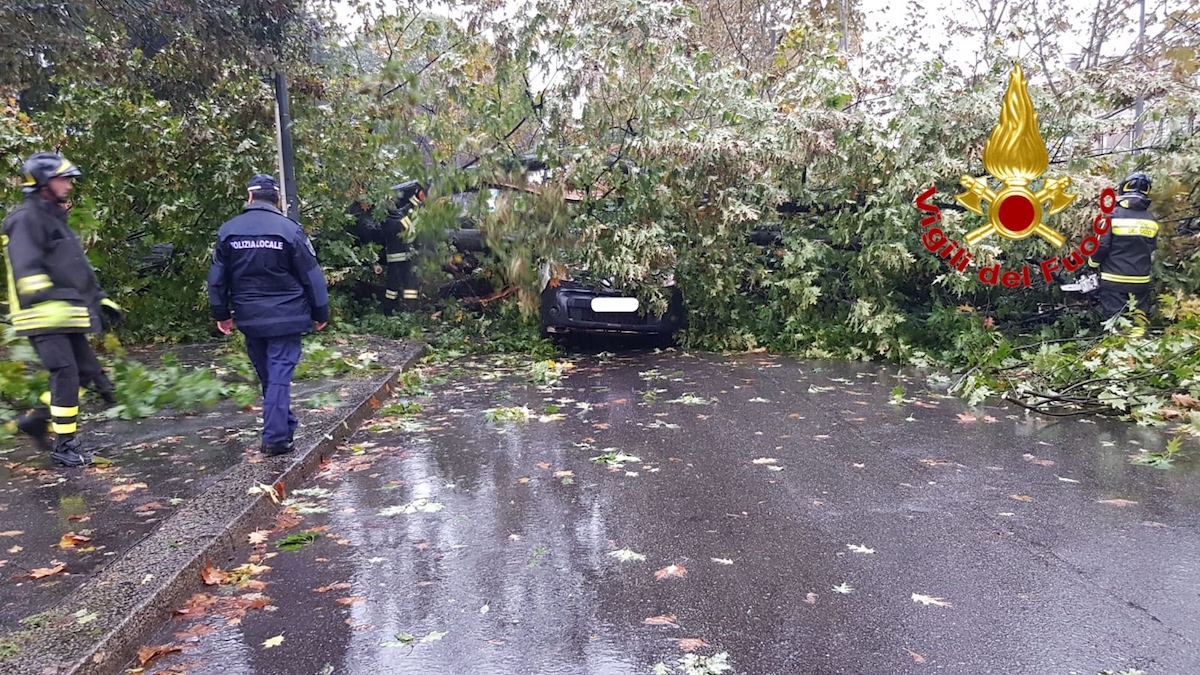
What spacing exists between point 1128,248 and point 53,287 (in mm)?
9036

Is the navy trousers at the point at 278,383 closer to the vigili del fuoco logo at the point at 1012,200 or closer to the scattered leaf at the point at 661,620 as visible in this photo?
the scattered leaf at the point at 661,620

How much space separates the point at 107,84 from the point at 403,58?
359 centimetres

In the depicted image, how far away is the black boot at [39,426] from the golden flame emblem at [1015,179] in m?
8.61

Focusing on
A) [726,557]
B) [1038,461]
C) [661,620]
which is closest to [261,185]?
[726,557]

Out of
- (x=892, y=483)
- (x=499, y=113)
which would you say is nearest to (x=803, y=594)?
(x=892, y=483)

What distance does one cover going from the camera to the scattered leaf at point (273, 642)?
300 centimetres

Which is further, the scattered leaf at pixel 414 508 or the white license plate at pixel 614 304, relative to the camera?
the white license plate at pixel 614 304

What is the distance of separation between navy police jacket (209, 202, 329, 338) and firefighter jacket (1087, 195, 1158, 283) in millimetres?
7521

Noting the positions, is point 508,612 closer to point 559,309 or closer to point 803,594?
point 803,594

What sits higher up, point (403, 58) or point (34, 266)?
point (403, 58)

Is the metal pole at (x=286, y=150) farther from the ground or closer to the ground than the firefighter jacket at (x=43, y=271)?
farther from the ground

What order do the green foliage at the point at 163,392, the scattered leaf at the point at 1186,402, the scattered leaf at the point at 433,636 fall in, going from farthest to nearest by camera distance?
the green foliage at the point at 163,392 → the scattered leaf at the point at 1186,402 → the scattered leaf at the point at 433,636

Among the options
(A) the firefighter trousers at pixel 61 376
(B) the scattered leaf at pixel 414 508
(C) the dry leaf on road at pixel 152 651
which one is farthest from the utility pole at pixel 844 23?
(C) the dry leaf on road at pixel 152 651

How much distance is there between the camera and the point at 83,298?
5.12 metres
